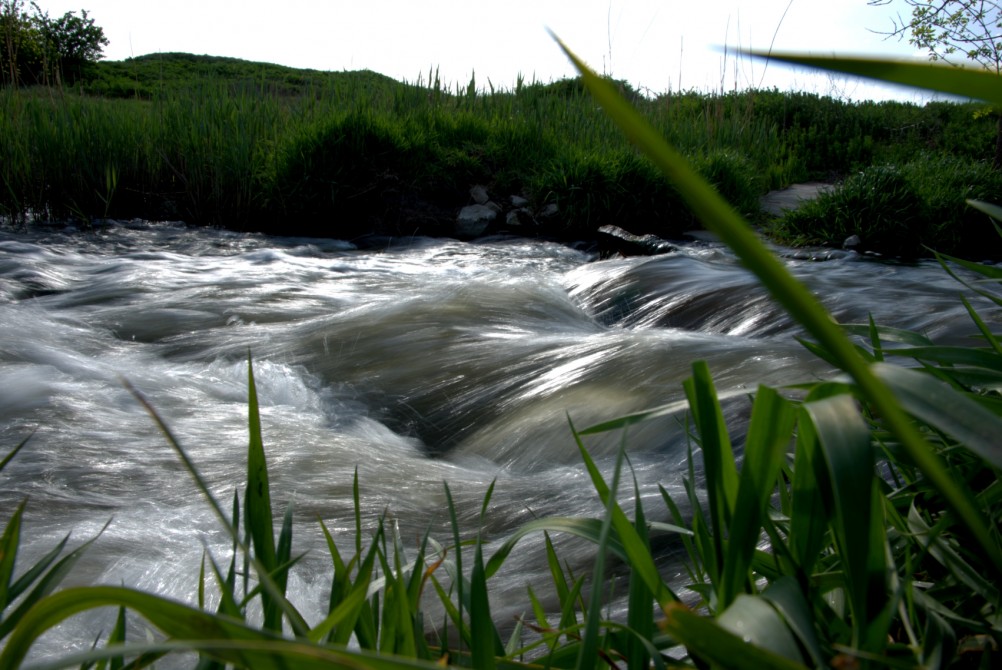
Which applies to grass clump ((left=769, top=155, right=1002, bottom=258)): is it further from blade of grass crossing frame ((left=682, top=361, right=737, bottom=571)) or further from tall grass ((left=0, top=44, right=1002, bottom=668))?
blade of grass crossing frame ((left=682, top=361, right=737, bottom=571))

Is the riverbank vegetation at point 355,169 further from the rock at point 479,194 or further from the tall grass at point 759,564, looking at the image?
the tall grass at point 759,564

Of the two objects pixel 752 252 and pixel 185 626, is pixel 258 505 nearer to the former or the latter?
pixel 185 626

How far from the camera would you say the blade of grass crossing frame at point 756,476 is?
2.31 feet

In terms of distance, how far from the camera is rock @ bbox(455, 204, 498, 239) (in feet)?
26.9

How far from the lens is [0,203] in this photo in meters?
7.30

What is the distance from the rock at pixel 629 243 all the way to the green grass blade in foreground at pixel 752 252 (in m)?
6.19

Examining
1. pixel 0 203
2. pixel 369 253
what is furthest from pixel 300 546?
pixel 0 203

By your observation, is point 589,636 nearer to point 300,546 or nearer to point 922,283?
point 300,546

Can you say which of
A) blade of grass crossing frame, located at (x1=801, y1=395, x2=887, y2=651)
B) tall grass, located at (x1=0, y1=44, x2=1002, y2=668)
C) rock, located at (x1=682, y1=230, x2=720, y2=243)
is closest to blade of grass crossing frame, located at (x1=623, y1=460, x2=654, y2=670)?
tall grass, located at (x1=0, y1=44, x2=1002, y2=668)

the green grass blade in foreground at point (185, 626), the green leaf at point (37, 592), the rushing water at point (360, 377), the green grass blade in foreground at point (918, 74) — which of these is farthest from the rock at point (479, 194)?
the green grass blade in foreground at point (918, 74)

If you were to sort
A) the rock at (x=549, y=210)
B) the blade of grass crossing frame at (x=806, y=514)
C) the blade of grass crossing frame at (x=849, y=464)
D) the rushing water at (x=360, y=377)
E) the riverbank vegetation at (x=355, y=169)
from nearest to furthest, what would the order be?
the blade of grass crossing frame at (x=849, y=464), the blade of grass crossing frame at (x=806, y=514), the rushing water at (x=360, y=377), the riverbank vegetation at (x=355, y=169), the rock at (x=549, y=210)

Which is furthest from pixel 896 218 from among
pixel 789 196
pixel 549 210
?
pixel 549 210

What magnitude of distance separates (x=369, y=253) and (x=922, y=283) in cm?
446

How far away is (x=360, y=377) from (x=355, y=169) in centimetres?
488
